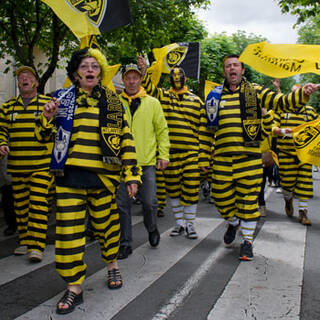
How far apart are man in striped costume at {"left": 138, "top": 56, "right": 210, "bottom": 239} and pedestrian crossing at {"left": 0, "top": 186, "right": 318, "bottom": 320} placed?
20.4 inches

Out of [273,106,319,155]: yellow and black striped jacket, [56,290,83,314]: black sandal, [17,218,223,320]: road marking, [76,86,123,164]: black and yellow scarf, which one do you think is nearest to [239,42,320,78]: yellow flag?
[76,86,123,164]: black and yellow scarf

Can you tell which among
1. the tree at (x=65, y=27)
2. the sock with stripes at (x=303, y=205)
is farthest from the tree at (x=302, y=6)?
the sock with stripes at (x=303, y=205)

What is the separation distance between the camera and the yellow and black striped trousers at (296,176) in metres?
7.43

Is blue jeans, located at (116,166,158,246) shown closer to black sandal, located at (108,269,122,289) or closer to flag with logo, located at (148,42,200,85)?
black sandal, located at (108,269,122,289)

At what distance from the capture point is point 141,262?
4.90 metres

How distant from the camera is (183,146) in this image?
6.23m

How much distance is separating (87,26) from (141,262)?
8.77ft

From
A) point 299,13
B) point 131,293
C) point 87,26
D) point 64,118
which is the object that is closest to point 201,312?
point 131,293

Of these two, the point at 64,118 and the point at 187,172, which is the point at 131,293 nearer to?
the point at 64,118

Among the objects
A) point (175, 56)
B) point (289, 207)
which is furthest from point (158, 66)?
point (289, 207)

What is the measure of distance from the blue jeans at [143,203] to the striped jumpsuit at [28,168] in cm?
88

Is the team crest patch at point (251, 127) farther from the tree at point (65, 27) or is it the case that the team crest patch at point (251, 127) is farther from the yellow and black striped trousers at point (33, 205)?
the tree at point (65, 27)

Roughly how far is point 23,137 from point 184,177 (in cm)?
226

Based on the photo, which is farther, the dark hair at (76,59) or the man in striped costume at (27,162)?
the man in striped costume at (27,162)
